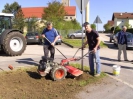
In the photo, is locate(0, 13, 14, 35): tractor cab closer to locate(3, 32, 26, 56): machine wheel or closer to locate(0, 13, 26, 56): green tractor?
locate(0, 13, 26, 56): green tractor

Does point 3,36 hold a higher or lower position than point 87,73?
higher

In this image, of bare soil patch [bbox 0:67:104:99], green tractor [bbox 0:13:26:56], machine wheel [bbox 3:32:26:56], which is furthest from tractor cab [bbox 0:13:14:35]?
bare soil patch [bbox 0:67:104:99]

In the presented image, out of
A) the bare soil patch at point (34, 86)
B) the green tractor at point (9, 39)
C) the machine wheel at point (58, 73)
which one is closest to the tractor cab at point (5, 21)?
the green tractor at point (9, 39)

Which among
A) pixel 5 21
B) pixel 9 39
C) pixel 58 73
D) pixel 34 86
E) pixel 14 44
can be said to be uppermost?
pixel 5 21

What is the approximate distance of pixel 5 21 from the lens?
13.0 meters

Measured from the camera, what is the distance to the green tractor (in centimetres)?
1224

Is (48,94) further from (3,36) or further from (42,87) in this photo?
(3,36)

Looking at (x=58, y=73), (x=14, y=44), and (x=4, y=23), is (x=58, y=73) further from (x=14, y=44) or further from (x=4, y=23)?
(x=4, y=23)

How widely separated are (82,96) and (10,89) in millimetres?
1854

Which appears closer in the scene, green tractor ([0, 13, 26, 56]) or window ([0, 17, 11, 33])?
green tractor ([0, 13, 26, 56])

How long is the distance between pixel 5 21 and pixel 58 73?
7280 millimetres

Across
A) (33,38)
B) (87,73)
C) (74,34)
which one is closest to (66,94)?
(87,73)

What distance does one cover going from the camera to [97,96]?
19.3 feet

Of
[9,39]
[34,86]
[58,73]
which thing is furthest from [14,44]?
[34,86]
